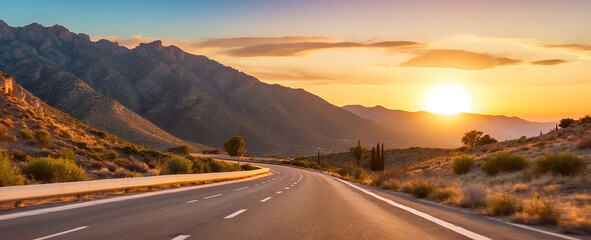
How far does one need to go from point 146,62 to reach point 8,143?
120m

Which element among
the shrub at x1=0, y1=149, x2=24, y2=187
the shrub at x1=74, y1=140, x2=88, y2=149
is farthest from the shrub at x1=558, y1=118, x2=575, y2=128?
the shrub at x1=0, y1=149, x2=24, y2=187

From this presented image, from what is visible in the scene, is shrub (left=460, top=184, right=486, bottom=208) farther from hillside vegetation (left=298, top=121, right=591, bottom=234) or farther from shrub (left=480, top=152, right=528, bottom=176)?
shrub (left=480, top=152, right=528, bottom=176)

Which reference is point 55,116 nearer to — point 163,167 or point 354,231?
point 163,167

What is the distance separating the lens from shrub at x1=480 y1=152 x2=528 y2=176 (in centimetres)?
3084

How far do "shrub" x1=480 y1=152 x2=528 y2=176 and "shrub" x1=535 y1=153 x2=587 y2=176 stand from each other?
19.2 ft

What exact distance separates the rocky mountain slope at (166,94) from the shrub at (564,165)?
236 feet

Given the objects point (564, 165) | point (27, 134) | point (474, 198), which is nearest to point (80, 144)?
point (27, 134)

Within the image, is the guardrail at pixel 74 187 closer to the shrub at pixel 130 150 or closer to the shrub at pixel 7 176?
the shrub at pixel 7 176

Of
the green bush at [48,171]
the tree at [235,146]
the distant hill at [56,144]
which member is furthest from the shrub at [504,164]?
the tree at [235,146]

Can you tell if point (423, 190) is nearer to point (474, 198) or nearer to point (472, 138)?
point (474, 198)

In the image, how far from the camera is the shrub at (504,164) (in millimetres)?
30844

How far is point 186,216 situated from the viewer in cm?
1023

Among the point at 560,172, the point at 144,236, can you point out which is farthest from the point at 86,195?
the point at 560,172

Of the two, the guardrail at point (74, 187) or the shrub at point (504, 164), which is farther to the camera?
the shrub at point (504, 164)
